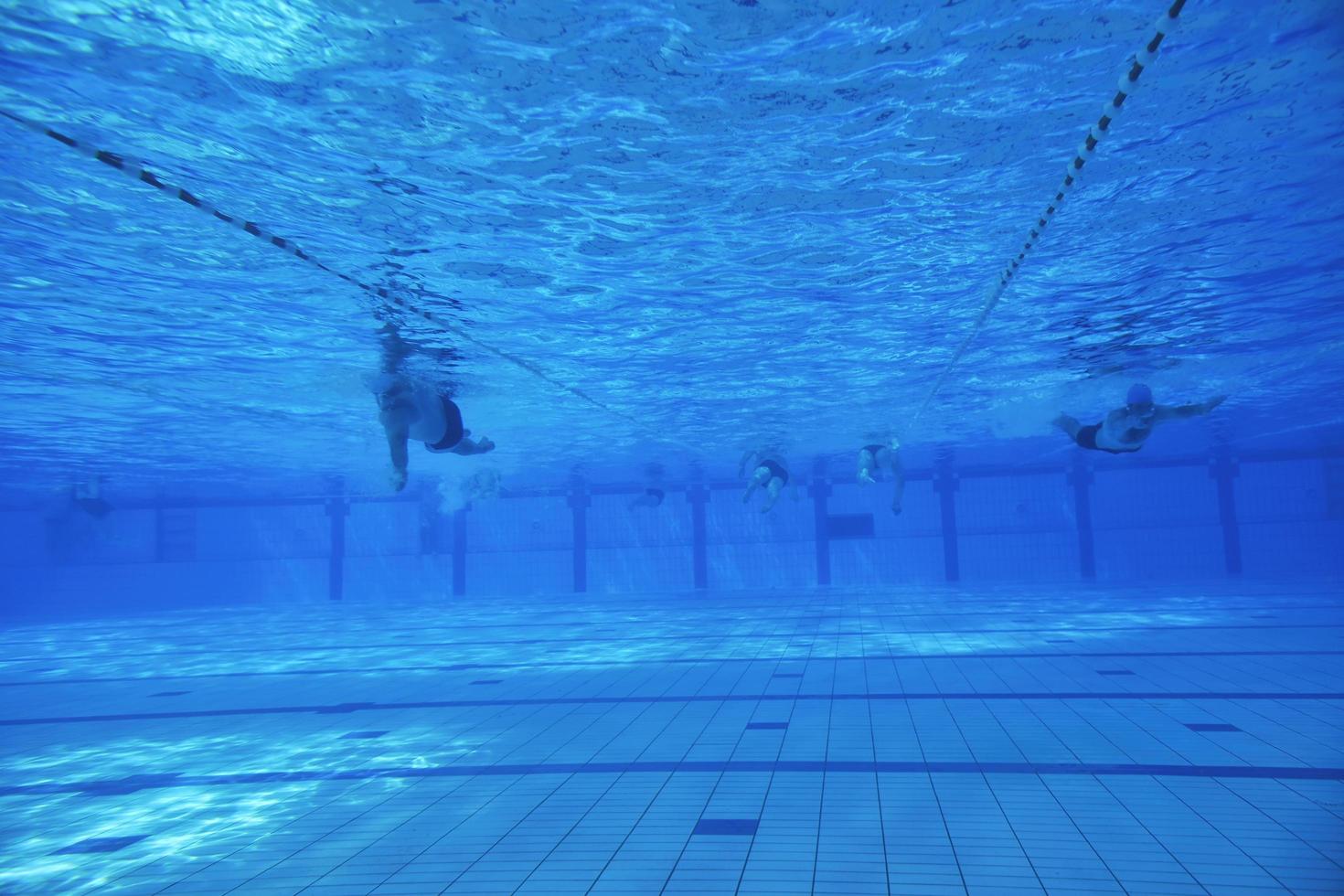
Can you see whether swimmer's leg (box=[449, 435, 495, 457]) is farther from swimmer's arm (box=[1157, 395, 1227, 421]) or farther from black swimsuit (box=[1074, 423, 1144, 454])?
swimmer's arm (box=[1157, 395, 1227, 421])

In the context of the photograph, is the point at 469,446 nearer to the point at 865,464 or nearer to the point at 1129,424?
the point at 865,464

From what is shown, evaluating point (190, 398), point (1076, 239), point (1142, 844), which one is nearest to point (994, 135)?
point (1076, 239)

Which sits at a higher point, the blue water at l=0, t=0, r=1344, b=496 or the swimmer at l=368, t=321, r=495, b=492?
the blue water at l=0, t=0, r=1344, b=496

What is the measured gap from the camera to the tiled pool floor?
4445 millimetres

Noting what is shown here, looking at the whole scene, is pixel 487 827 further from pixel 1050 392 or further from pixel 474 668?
pixel 1050 392

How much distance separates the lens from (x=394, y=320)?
10.0 metres

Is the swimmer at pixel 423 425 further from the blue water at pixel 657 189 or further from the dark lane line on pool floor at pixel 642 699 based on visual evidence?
the dark lane line on pool floor at pixel 642 699

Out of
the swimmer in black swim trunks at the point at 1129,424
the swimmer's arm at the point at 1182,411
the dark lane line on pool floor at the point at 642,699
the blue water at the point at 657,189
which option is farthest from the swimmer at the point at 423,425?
the swimmer's arm at the point at 1182,411

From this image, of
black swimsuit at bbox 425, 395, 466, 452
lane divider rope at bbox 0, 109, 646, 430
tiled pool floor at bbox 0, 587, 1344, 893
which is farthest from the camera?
black swimsuit at bbox 425, 395, 466, 452

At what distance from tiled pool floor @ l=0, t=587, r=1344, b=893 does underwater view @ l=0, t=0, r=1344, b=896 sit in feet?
0.18

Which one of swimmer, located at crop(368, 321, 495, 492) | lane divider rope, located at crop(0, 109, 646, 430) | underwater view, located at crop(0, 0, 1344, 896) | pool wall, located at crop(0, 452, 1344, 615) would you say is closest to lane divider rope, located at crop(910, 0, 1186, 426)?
underwater view, located at crop(0, 0, 1344, 896)

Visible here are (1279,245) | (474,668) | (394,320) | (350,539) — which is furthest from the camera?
(350,539)

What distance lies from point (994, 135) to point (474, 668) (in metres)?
10.9

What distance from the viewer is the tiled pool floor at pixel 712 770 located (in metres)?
4.45
